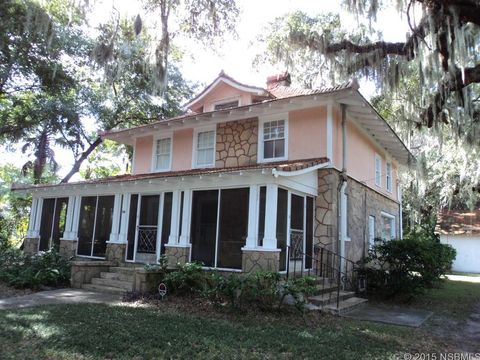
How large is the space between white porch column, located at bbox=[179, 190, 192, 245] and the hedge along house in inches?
1.1

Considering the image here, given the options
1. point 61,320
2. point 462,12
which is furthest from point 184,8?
point 61,320

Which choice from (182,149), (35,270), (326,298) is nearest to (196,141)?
(182,149)

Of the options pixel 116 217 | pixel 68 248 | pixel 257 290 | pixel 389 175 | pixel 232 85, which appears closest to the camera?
pixel 257 290

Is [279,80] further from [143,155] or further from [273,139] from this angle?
[143,155]

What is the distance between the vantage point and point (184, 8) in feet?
33.3

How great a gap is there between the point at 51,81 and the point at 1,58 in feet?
6.02

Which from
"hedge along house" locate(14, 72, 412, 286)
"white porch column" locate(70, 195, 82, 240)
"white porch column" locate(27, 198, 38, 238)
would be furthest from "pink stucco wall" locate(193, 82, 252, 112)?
"white porch column" locate(27, 198, 38, 238)

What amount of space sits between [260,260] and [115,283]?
4.17 meters

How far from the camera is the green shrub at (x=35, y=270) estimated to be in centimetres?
1017

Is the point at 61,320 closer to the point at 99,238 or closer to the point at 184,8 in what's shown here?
the point at 99,238

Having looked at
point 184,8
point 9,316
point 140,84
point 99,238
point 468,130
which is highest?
point 140,84

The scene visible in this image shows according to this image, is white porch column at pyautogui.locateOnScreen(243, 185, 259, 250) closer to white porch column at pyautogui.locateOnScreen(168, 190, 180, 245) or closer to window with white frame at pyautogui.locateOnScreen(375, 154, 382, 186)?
white porch column at pyautogui.locateOnScreen(168, 190, 180, 245)

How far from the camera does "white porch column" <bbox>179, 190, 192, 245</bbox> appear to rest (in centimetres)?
1076

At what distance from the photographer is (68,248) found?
13.3 metres
